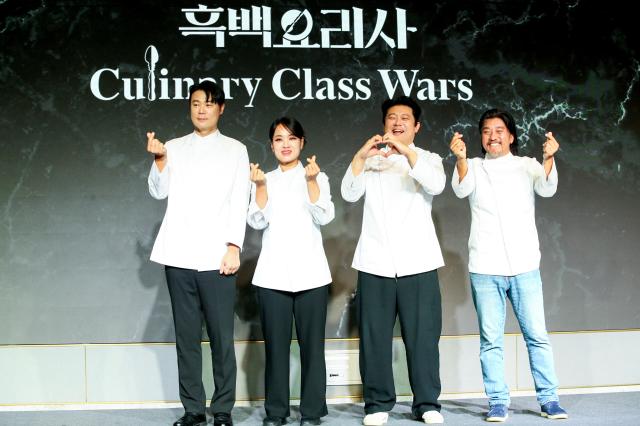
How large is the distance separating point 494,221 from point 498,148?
0.33 metres

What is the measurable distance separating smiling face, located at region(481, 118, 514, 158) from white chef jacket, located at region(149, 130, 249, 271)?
1.07 m

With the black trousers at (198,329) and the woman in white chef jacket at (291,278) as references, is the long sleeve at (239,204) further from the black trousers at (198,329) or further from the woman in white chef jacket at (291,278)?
the black trousers at (198,329)

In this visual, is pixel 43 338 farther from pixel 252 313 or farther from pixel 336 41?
pixel 336 41

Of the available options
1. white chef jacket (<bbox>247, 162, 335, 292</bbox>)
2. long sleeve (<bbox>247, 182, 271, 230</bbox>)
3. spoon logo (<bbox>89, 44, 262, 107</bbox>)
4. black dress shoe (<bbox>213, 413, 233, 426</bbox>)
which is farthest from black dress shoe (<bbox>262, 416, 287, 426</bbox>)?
spoon logo (<bbox>89, 44, 262, 107</bbox>)

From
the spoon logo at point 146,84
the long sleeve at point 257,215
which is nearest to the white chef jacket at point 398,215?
the long sleeve at point 257,215

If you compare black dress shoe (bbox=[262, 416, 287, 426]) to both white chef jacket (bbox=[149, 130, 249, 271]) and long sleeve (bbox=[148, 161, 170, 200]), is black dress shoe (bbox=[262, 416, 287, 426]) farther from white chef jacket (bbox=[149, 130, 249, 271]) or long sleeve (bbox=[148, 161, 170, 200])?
long sleeve (bbox=[148, 161, 170, 200])

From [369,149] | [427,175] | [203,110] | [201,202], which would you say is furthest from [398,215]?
[203,110]

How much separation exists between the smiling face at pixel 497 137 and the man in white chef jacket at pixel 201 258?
3.58 feet

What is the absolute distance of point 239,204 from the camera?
339cm

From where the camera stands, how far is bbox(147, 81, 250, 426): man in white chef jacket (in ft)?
11.0

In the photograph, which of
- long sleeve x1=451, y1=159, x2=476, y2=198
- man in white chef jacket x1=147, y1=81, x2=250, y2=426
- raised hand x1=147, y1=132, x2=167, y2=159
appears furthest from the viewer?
long sleeve x1=451, y1=159, x2=476, y2=198

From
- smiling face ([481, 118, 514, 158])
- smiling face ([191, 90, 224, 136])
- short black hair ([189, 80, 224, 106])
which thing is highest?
short black hair ([189, 80, 224, 106])

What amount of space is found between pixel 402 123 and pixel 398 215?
0.41 metres

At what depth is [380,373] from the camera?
343cm
